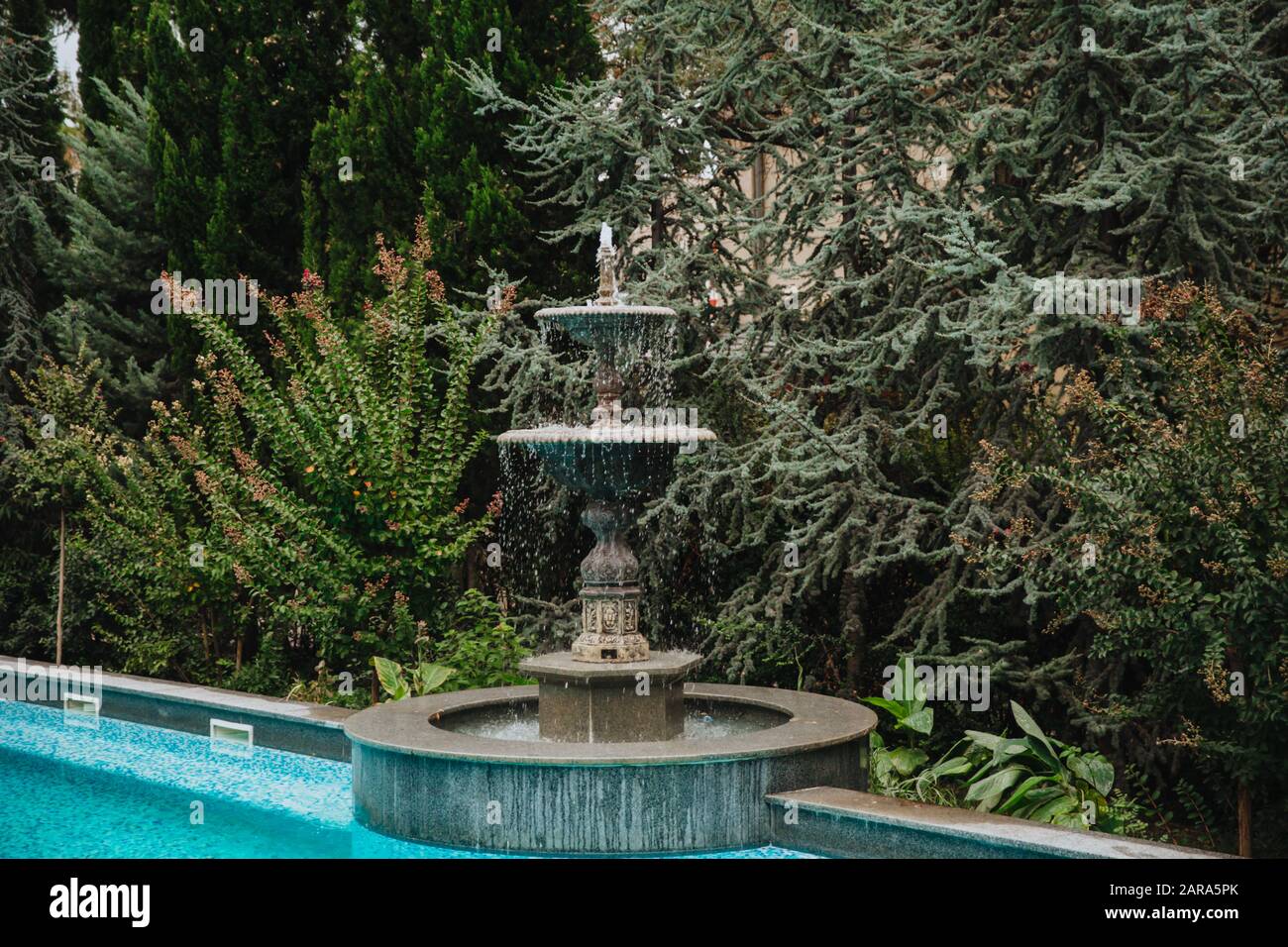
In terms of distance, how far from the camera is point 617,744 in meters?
7.16

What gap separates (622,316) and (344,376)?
10.9 feet

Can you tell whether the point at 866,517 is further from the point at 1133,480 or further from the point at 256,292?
the point at 256,292

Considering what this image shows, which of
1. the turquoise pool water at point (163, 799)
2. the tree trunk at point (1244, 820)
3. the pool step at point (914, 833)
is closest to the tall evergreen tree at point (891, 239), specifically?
the tree trunk at point (1244, 820)

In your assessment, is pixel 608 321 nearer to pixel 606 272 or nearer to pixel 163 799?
pixel 606 272

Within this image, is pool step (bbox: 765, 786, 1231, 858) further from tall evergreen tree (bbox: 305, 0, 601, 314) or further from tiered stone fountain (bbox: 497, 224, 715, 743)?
tall evergreen tree (bbox: 305, 0, 601, 314)

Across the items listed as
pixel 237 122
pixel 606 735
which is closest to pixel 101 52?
pixel 237 122

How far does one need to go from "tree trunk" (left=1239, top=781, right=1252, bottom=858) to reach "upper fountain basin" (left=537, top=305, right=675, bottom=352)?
12.9 ft

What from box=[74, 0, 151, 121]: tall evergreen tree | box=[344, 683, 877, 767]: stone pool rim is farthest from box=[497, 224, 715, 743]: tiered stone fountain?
box=[74, 0, 151, 121]: tall evergreen tree

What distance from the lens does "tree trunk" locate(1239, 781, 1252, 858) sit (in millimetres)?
6664

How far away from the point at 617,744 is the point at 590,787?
1.41ft

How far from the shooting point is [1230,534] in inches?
235

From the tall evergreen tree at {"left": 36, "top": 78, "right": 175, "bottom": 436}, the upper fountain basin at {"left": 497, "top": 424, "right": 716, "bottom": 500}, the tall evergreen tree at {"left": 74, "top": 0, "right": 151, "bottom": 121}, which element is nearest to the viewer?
the upper fountain basin at {"left": 497, "top": 424, "right": 716, "bottom": 500}

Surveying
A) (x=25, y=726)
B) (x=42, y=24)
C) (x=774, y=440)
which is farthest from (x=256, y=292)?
(x=42, y=24)

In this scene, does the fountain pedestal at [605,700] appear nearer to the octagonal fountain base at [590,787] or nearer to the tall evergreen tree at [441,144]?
the octagonal fountain base at [590,787]
